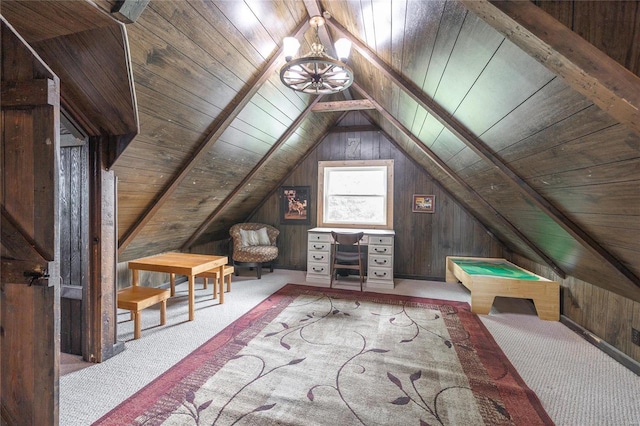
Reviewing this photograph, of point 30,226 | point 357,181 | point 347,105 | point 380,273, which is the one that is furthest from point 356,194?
point 30,226

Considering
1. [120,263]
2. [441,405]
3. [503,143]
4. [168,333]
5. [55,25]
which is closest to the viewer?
[55,25]

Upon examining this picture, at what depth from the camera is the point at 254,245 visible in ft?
16.0

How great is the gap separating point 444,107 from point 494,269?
2.53 meters

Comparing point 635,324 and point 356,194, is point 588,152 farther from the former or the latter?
point 356,194

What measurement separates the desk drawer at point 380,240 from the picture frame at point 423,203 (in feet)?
2.87

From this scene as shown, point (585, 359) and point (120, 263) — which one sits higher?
point (120, 263)

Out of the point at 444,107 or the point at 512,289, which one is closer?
the point at 444,107

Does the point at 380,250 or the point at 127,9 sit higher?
the point at 127,9

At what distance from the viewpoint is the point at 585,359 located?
2.25 m

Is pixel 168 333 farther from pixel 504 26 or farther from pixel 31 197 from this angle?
pixel 504 26

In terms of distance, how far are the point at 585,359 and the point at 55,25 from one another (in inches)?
165

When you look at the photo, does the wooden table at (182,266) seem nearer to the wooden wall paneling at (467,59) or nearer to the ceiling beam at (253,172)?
the ceiling beam at (253,172)

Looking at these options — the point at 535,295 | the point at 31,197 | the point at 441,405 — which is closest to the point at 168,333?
the point at 31,197

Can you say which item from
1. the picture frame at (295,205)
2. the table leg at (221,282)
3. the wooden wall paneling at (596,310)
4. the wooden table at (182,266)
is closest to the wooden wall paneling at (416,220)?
the picture frame at (295,205)
